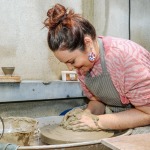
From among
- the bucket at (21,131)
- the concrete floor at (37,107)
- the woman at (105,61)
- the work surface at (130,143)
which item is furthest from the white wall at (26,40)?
the work surface at (130,143)

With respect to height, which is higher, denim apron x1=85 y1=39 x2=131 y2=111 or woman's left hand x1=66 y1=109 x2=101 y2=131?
denim apron x1=85 y1=39 x2=131 y2=111

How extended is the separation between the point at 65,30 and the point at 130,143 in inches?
27.6

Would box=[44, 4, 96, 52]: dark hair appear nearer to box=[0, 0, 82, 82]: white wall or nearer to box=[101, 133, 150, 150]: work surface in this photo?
box=[101, 133, 150, 150]: work surface

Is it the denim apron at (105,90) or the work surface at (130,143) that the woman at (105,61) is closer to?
the denim apron at (105,90)

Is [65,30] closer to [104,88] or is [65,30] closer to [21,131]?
[104,88]

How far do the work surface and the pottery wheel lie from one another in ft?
0.94

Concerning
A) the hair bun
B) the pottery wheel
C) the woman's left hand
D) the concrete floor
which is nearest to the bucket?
the pottery wheel

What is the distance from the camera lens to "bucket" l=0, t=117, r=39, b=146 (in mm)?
1267

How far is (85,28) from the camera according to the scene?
→ 141cm

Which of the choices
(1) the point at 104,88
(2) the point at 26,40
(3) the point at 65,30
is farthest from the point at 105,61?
(2) the point at 26,40

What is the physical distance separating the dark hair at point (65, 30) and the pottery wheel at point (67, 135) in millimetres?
469

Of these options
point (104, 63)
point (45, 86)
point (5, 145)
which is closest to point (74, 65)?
point (104, 63)

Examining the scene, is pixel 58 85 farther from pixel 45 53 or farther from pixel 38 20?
pixel 38 20

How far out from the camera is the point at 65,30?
1.36 metres
